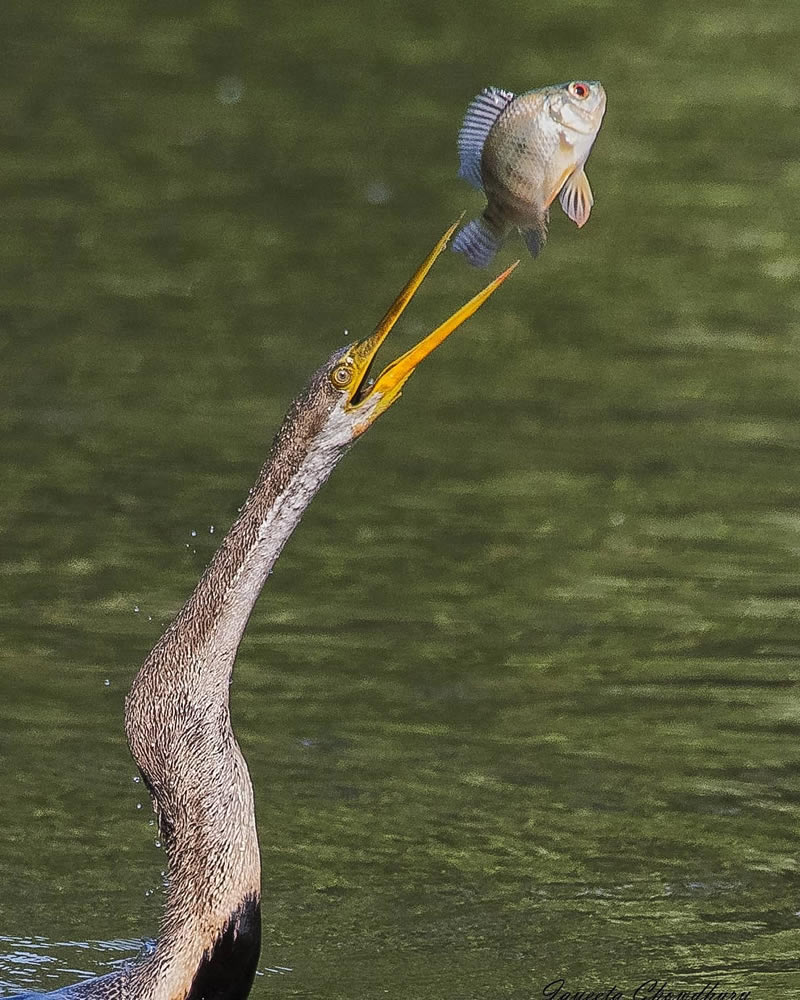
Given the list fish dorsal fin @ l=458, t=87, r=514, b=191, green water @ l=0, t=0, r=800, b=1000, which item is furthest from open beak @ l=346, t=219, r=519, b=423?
green water @ l=0, t=0, r=800, b=1000

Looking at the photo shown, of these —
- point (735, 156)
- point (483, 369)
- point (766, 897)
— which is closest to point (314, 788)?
point (766, 897)

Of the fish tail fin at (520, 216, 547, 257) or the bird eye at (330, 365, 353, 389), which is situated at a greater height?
the fish tail fin at (520, 216, 547, 257)

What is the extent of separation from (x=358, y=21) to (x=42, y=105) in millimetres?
3544

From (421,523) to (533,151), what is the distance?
466 cm

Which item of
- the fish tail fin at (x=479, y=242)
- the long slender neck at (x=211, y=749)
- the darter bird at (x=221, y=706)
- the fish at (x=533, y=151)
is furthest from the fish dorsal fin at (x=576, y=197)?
the long slender neck at (x=211, y=749)

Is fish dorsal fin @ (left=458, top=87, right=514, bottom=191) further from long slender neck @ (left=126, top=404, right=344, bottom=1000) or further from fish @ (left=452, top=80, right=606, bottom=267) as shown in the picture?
long slender neck @ (left=126, top=404, right=344, bottom=1000)

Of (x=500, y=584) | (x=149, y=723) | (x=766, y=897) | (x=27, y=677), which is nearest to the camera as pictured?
(x=149, y=723)

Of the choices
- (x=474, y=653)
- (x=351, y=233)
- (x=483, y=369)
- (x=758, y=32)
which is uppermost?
(x=758, y=32)

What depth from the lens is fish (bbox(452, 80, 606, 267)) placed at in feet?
20.0

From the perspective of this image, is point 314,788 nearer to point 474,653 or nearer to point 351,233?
point 474,653

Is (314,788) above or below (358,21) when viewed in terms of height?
below

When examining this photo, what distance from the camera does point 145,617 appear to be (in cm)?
955

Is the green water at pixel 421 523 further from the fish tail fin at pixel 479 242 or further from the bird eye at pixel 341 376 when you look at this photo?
the fish tail fin at pixel 479 242

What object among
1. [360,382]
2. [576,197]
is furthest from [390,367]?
[576,197]
